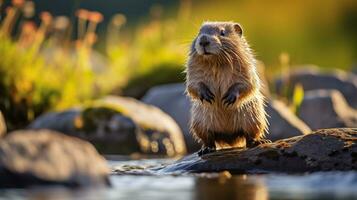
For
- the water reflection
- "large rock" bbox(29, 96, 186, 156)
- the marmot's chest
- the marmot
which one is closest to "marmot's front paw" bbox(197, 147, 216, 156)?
the marmot

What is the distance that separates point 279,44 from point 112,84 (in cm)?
1516

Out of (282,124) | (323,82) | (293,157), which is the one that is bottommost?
(282,124)

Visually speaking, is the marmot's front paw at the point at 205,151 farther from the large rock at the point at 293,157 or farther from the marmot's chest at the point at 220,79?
the marmot's chest at the point at 220,79

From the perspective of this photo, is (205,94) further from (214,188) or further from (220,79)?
(214,188)

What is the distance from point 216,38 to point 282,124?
4.87m

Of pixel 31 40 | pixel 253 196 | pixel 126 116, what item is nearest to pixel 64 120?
pixel 126 116

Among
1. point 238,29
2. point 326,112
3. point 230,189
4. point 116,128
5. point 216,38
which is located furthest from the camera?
point 326,112

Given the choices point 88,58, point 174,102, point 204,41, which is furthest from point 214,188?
point 88,58

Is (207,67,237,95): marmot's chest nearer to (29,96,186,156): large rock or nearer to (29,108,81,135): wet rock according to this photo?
(29,96,186,156): large rock

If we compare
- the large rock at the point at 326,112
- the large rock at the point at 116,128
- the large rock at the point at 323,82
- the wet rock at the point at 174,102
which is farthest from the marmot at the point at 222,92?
the large rock at the point at 323,82

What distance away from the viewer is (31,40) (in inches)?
647

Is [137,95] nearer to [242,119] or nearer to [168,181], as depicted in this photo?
[242,119]

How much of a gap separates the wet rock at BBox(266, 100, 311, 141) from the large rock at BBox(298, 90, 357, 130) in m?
0.85

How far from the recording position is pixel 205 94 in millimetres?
10742
